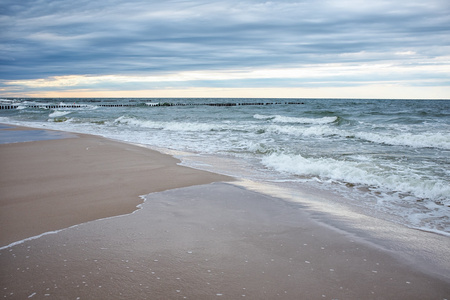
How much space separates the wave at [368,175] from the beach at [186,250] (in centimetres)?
233

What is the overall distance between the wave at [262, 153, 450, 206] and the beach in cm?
233

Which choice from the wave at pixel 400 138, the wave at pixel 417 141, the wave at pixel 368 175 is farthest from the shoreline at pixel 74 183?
the wave at pixel 400 138

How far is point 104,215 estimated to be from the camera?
4492 millimetres

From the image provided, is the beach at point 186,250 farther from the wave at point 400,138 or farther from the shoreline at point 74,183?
the wave at point 400,138

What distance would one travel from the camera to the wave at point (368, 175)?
610cm

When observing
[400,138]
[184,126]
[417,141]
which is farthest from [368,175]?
[184,126]

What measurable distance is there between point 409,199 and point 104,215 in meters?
5.07

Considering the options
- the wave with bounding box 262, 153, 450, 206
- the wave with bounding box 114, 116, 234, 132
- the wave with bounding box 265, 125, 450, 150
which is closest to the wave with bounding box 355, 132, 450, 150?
the wave with bounding box 265, 125, 450, 150

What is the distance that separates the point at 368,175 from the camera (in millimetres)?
7234

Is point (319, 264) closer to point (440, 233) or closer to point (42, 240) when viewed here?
point (440, 233)

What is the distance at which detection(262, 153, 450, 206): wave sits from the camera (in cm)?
610

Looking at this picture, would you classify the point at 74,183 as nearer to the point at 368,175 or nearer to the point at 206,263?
the point at 206,263

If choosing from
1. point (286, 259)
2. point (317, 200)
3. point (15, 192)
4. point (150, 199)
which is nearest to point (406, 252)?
point (286, 259)

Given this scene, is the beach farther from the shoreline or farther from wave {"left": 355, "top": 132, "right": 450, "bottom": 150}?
wave {"left": 355, "top": 132, "right": 450, "bottom": 150}
